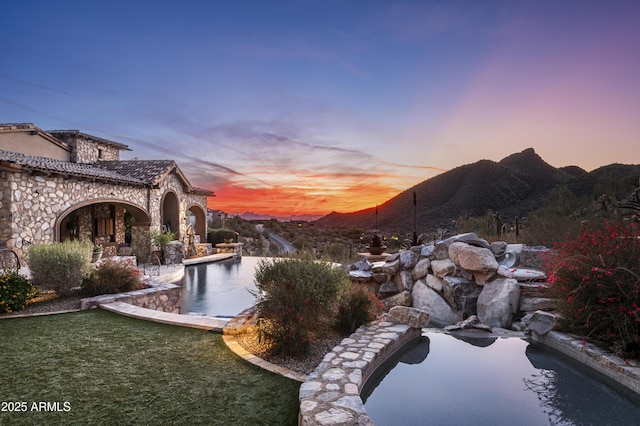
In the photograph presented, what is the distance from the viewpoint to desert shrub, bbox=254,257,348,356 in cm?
467

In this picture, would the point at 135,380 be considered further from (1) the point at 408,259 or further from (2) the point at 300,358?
(1) the point at 408,259

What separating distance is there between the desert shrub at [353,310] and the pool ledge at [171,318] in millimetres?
1881

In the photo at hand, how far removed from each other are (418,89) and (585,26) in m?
4.64

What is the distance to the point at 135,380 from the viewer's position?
3805 millimetres

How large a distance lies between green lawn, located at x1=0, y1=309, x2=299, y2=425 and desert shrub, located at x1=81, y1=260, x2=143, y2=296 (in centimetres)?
219

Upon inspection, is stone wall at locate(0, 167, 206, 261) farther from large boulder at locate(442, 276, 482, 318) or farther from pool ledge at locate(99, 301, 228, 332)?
large boulder at locate(442, 276, 482, 318)

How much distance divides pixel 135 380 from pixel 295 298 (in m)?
2.03

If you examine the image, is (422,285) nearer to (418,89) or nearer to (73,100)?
(418,89)

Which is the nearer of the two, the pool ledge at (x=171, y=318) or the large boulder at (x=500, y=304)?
the pool ledge at (x=171, y=318)

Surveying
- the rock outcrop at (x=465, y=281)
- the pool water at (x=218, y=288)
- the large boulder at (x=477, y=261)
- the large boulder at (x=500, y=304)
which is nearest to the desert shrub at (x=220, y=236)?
the pool water at (x=218, y=288)

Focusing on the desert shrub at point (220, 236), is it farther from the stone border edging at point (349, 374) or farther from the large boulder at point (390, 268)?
the stone border edging at point (349, 374)

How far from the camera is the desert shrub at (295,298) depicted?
4.67 metres

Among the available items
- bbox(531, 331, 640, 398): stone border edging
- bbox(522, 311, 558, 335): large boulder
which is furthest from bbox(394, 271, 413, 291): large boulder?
bbox(531, 331, 640, 398): stone border edging

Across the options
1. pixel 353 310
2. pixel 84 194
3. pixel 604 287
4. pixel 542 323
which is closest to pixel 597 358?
pixel 604 287
